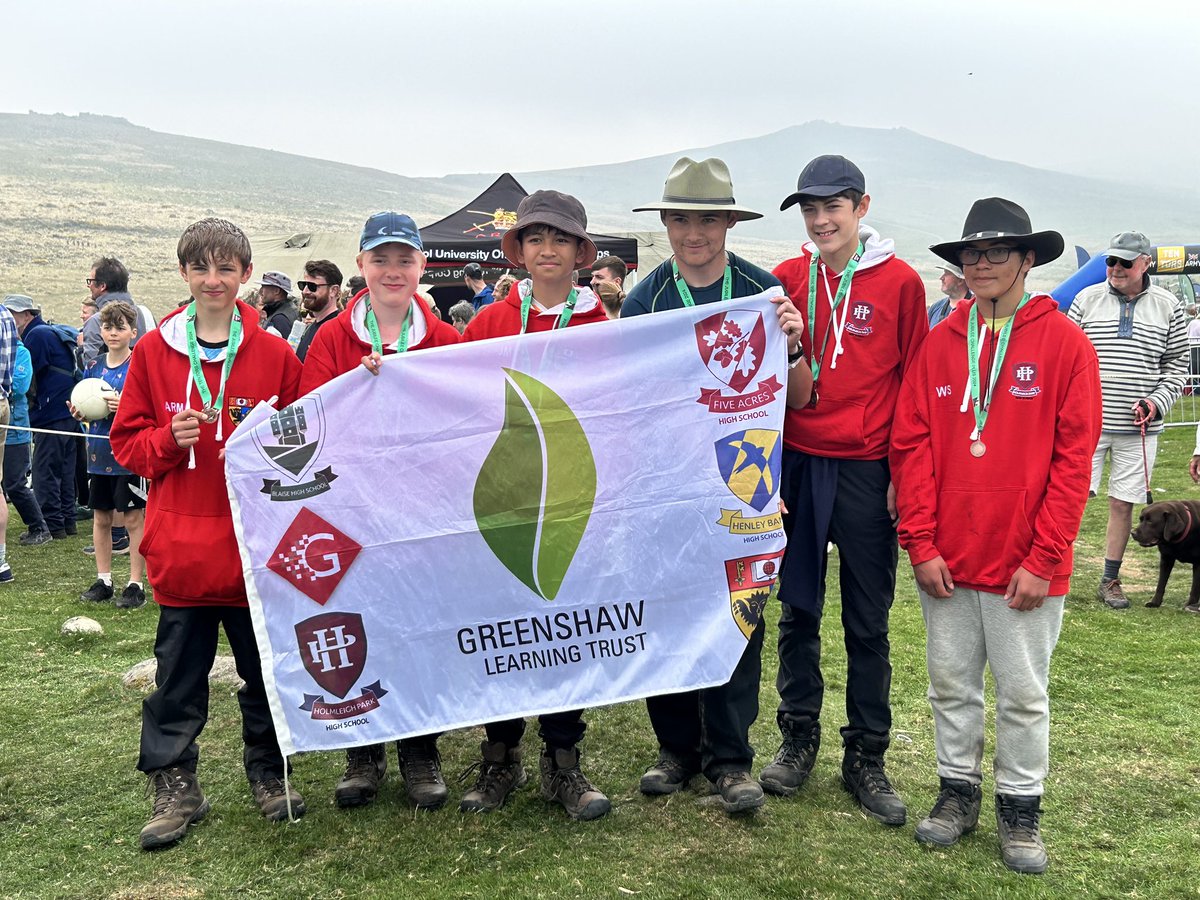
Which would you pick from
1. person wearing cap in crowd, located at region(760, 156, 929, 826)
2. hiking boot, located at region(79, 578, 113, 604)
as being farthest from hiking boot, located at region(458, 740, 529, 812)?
hiking boot, located at region(79, 578, 113, 604)

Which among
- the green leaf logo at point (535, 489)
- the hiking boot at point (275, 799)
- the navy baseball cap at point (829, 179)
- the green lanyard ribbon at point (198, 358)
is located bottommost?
the hiking boot at point (275, 799)

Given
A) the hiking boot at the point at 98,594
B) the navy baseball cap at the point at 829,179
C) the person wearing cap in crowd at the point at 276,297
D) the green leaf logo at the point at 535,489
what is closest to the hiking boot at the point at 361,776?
the green leaf logo at the point at 535,489

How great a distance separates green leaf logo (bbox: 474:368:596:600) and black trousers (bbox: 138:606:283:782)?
1.07 metres

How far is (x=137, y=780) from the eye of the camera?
436 centimetres

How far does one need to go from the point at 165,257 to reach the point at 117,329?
155ft

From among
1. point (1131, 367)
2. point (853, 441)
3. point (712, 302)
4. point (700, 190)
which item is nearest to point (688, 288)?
point (712, 302)

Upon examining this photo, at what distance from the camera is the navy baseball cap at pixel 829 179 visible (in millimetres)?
3902

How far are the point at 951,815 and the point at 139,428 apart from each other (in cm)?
340

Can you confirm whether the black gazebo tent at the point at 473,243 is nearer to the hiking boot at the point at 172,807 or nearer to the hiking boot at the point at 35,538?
the hiking boot at the point at 35,538

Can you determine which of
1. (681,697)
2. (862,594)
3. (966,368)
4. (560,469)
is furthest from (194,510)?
(966,368)

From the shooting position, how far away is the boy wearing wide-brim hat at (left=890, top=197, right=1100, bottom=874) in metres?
3.50

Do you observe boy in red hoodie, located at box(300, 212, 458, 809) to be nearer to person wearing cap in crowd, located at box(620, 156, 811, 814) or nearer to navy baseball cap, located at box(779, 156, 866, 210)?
person wearing cap in crowd, located at box(620, 156, 811, 814)

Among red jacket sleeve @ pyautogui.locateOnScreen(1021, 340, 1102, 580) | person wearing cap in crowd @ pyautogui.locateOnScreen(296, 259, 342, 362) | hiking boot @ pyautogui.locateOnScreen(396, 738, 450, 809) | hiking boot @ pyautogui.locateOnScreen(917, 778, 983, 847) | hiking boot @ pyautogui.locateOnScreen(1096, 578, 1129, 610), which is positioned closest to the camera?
red jacket sleeve @ pyautogui.locateOnScreen(1021, 340, 1102, 580)

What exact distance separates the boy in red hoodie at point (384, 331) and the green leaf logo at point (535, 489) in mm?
536
